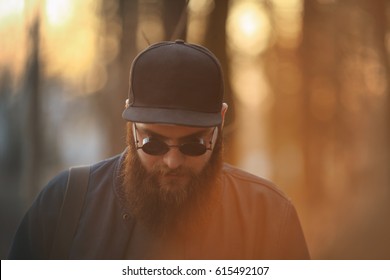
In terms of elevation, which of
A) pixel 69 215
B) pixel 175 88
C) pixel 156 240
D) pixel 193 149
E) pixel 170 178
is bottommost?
pixel 156 240

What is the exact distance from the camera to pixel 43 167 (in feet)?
13.2

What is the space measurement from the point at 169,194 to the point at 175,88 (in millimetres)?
409

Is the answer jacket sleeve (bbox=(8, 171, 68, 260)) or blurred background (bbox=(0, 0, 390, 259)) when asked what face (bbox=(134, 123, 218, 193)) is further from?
blurred background (bbox=(0, 0, 390, 259))

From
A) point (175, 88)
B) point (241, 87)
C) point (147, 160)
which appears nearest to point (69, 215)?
point (147, 160)

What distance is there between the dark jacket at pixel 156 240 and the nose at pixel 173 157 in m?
0.27

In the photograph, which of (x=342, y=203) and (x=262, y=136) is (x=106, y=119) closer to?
A: (x=262, y=136)

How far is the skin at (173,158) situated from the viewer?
6.78 ft

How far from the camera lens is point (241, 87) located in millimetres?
3928

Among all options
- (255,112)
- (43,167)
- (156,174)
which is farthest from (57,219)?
(255,112)

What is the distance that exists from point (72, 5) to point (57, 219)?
218cm

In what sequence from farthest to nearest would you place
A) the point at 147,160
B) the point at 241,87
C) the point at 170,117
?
the point at 241,87
the point at 147,160
the point at 170,117

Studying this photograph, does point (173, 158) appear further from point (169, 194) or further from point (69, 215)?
point (69, 215)
